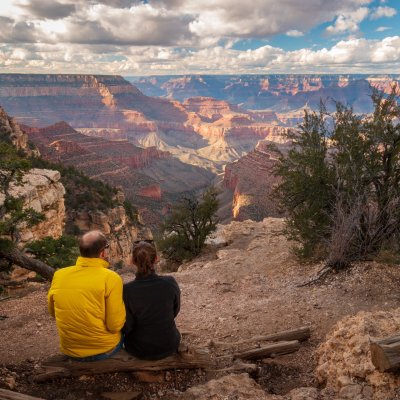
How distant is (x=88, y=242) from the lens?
13.8 ft

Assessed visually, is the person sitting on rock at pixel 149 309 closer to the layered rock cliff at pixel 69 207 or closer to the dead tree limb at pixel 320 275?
the dead tree limb at pixel 320 275

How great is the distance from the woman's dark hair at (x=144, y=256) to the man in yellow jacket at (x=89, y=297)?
0.29 m

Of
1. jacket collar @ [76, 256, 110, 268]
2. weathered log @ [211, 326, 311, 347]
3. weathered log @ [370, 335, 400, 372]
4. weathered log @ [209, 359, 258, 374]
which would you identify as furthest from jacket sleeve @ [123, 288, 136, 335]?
weathered log @ [370, 335, 400, 372]

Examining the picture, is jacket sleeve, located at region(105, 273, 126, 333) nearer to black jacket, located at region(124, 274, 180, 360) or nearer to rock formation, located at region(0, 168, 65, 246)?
black jacket, located at region(124, 274, 180, 360)

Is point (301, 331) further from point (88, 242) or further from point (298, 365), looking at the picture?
point (88, 242)

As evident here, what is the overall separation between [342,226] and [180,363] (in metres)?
6.30

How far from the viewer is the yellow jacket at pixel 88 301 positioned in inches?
168

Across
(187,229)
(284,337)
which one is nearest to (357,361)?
(284,337)

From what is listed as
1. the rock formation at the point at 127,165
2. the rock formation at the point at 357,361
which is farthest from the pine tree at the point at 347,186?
the rock formation at the point at 127,165

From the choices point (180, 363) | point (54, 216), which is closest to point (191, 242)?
point (54, 216)

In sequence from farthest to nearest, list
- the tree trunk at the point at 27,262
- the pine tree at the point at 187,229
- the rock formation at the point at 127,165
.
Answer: the rock formation at the point at 127,165 < the pine tree at the point at 187,229 < the tree trunk at the point at 27,262

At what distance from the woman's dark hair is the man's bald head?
39cm

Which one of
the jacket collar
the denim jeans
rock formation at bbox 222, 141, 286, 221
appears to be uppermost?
the jacket collar

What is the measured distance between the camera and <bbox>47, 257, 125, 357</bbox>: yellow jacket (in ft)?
14.0
